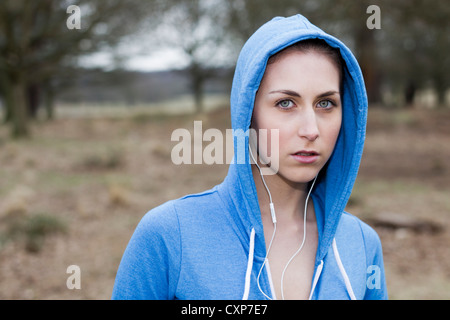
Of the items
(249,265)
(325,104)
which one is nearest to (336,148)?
(325,104)

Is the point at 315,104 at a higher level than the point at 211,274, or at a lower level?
higher

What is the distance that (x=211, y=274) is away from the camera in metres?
1.43

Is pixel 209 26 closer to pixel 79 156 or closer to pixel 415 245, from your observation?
pixel 79 156

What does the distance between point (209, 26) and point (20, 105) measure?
1005cm

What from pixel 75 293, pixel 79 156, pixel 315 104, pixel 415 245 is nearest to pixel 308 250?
pixel 315 104

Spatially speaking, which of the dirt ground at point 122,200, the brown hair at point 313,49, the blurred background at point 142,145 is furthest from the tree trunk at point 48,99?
the brown hair at point 313,49

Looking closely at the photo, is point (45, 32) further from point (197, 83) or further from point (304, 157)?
point (304, 157)

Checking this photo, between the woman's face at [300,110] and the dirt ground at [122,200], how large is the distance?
3.39 m

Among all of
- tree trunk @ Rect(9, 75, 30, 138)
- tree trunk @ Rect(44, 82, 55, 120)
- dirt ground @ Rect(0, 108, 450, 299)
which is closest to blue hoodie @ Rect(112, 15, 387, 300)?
dirt ground @ Rect(0, 108, 450, 299)

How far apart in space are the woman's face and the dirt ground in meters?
3.39

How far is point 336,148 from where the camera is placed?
1.93m

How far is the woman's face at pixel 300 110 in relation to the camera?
1.55 m

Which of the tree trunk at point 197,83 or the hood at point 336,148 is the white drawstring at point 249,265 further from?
the tree trunk at point 197,83

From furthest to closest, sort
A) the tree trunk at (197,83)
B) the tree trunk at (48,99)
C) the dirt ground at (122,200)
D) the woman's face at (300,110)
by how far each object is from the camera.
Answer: the tree trunk at (197,83), the tree trunk at (48,99), the dirt ground at (122,200), the woman's face at (300,110)
